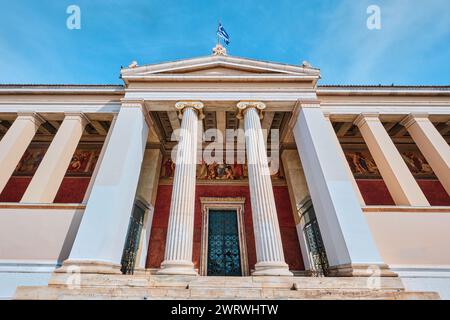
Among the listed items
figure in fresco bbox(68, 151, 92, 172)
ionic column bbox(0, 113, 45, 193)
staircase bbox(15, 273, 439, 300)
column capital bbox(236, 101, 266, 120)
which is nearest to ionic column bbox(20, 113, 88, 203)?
ionic column bbox(0, 113, 45, 193)

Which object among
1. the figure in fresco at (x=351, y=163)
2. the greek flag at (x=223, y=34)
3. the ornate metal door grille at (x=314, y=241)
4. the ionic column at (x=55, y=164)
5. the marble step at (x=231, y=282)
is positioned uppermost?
the greek flag at (x=223, y=34)

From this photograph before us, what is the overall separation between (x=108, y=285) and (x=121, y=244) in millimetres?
1656

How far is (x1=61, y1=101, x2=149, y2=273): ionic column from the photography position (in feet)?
18.9

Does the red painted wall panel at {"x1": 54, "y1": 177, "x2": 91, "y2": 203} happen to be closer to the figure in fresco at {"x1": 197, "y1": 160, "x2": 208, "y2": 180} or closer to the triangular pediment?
the figure in fresco at {"x1": 197, "y1": 160, "x2": 208, "y2": 180}

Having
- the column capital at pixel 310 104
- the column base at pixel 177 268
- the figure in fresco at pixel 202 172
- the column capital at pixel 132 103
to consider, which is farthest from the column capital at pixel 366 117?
the column capital at pixel 132 103

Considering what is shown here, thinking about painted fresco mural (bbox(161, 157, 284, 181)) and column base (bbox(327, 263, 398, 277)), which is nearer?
column base (bbox(327, 263, 398, 277))

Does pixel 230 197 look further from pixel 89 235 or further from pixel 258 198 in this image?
pixel 89 235

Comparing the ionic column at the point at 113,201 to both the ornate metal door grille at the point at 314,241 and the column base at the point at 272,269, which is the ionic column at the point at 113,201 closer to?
the column base at the point at 272,269

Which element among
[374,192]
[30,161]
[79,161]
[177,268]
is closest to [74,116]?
[79,161]

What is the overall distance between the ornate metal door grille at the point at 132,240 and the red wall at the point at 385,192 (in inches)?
444

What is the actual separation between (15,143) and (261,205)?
1006 centimetres

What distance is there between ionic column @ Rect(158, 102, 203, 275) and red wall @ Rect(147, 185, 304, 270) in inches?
160

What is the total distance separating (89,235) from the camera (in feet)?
19.7

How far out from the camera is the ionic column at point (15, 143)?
8.11 metres
